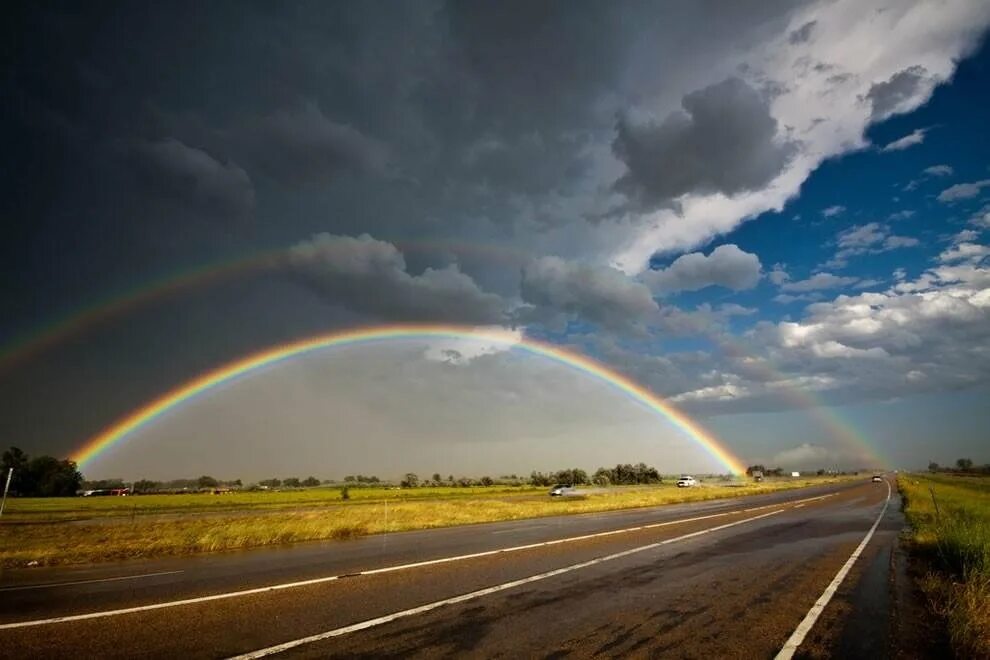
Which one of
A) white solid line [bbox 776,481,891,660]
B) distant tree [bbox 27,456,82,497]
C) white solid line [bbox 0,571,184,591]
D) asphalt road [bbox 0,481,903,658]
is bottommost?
white solid line [bbox 776,481,891,660]

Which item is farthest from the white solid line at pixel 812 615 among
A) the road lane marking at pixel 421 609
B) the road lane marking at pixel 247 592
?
the road lane marking at pixel 247 592

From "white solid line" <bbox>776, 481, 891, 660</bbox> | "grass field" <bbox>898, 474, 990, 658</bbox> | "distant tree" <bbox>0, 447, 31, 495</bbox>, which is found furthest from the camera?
"distant tree" <bbox>0, 447, 31, 495</bbox>

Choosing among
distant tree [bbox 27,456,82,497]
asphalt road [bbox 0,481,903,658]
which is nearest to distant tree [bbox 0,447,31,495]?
distant tree [bbox 27,456,82,497]

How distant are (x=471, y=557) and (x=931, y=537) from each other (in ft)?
47.2

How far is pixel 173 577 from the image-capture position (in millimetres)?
11484

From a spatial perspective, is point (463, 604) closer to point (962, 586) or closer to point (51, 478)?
point (962, 586)

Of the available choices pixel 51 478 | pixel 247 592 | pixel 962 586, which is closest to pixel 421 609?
pixel 247 592

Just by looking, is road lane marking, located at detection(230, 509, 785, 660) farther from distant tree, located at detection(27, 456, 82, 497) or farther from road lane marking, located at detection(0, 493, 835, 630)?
distant tree, located at detection(27, 456, 82, 497)

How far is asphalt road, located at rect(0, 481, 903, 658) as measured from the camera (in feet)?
20.7

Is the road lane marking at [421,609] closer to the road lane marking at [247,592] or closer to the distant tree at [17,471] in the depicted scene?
the road lane marking at [247,592]

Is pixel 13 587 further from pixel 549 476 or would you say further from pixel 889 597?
pixel 549 476

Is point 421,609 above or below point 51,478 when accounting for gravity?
below

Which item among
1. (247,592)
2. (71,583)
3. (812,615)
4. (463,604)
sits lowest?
(812,615)

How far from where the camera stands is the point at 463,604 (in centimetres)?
831
